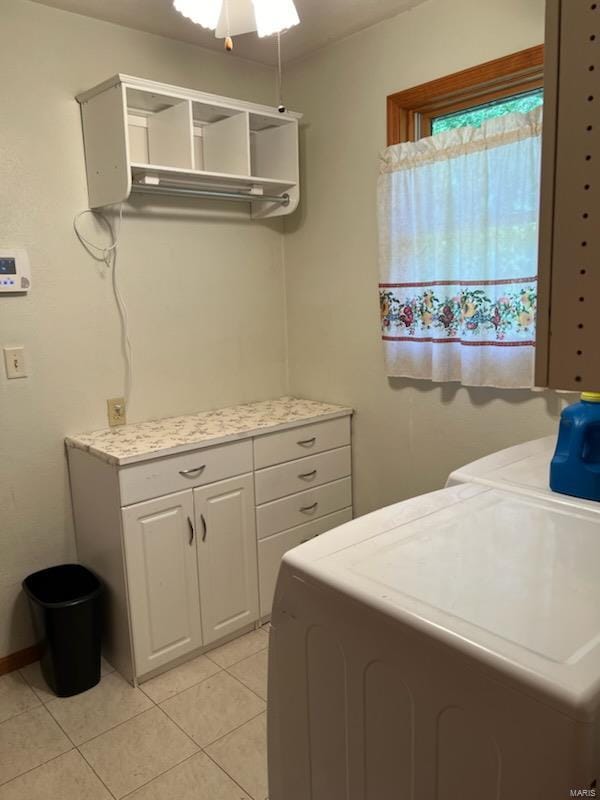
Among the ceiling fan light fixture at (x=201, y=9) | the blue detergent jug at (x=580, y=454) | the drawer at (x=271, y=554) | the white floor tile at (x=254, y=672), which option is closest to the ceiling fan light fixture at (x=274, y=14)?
the ceiling fan light fixture at (x=201, y=9)

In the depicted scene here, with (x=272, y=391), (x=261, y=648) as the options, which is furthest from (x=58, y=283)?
(x=261, y=648)

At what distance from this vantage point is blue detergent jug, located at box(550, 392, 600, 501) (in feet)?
4.81

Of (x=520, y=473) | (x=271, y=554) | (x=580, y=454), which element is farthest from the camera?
(x=271, y=554)

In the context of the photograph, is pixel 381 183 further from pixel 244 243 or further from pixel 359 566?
pixel 359 566

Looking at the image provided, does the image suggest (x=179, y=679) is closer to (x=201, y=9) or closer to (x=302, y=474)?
(x=302, y=474)

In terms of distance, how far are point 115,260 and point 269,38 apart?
1200 mm

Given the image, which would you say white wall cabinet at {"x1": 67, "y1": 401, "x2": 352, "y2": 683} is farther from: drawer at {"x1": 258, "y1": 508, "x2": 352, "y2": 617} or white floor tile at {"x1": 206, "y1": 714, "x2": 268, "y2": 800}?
white floor tile at {"x1": 206, "y1": 714, "x2": 268, "y2": 800}

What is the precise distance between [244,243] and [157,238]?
1.59ft

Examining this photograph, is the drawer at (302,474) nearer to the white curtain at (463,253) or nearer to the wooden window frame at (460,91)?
the white curtain at (463,253)

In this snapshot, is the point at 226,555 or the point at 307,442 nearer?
the point at 226,555

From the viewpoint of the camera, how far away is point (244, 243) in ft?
9.78

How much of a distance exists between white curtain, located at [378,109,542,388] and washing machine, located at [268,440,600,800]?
958 millimetres

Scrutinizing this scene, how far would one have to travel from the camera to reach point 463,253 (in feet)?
7.51

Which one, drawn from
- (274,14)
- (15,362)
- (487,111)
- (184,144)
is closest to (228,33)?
(274,14)
